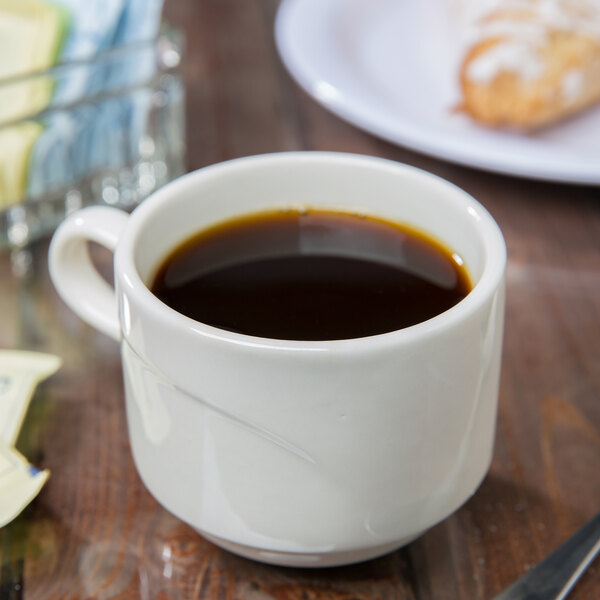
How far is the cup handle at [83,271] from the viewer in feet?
1.73

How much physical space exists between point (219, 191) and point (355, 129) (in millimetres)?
429

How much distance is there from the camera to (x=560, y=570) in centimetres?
49

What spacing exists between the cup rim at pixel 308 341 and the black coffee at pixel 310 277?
1.4 inches

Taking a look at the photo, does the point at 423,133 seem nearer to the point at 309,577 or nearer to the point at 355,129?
the point at 355,129

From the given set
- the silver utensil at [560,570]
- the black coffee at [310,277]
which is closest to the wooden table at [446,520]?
the silver utensil at [560,570]

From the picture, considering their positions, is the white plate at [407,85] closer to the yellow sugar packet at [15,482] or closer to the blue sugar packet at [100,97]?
the blue sugar packet at [100,97]

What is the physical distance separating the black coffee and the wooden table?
130mm

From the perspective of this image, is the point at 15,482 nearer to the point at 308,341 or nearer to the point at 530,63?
the point at 308,341

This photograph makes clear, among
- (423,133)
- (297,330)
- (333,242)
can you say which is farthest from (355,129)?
(297,330)

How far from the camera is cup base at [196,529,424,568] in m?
0.46

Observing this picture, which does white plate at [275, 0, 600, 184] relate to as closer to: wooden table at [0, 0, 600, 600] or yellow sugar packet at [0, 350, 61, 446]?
wooden table at [0, 0, 600, 600]

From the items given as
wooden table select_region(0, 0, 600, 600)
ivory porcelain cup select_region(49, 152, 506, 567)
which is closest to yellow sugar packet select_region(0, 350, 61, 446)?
wooden table select_region(0, 0, 600, 600)

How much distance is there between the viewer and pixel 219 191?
545 millimetres

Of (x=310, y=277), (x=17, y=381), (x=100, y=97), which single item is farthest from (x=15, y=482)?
(x=100, y=97)
